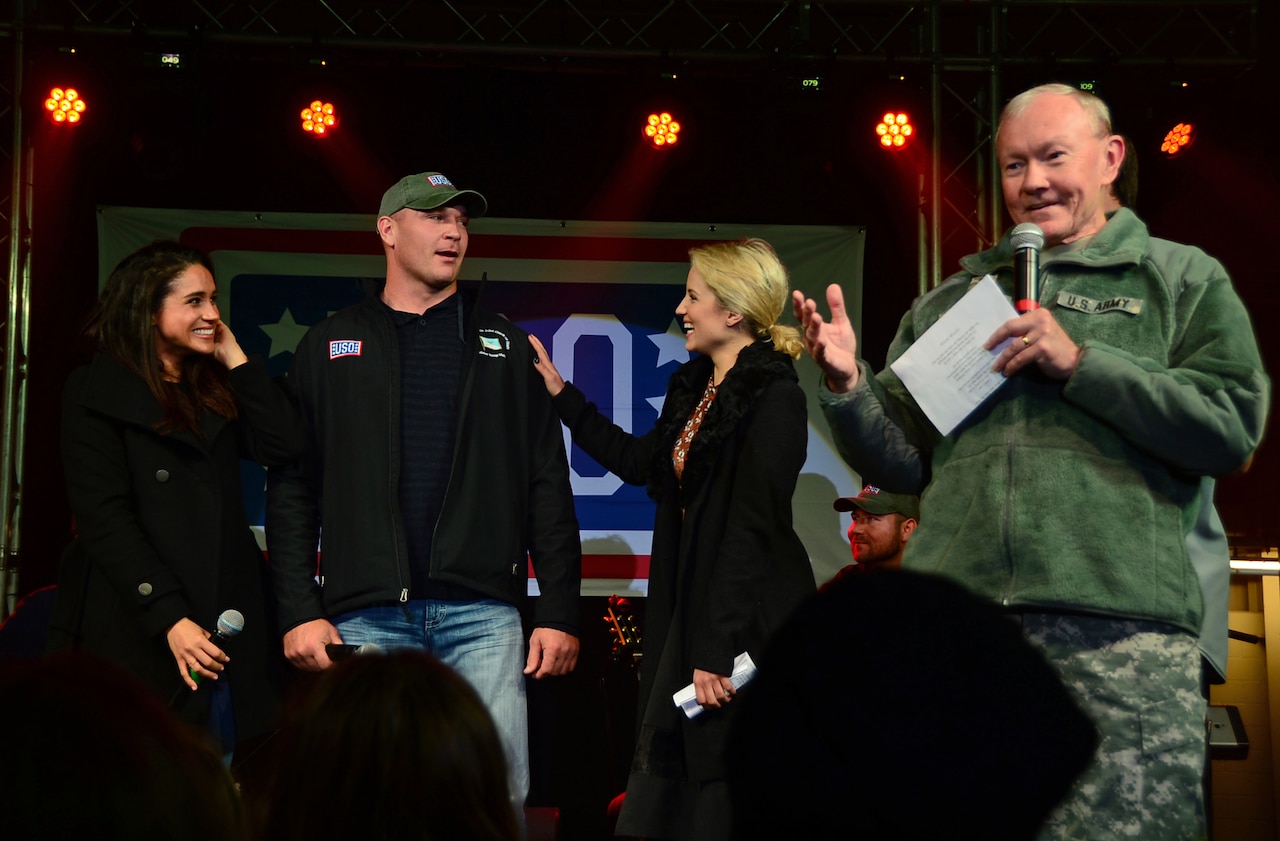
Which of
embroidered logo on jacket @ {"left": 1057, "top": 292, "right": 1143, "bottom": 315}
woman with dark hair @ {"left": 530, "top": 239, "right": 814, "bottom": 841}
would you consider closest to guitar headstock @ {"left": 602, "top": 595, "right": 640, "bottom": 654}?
woman with dark hair @ {"left": 530, "top": 239, "right": 814, "bottom": 841}

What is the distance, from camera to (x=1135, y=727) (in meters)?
1.85

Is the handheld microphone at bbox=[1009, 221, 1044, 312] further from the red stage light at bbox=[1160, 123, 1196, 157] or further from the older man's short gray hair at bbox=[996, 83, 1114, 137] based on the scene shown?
the red stage light at bbox=[1160, 123, 1196, 157]

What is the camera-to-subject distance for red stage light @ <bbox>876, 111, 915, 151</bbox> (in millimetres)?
6117

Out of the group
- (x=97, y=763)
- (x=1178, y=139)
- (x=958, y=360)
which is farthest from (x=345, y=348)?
(x=1178, y=139)

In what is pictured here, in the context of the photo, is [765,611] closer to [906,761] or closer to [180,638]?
[180,638]

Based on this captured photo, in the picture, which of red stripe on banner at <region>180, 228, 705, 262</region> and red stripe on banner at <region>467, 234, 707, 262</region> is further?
red stripe on banner at <region>467, 234, 707, 262</region>

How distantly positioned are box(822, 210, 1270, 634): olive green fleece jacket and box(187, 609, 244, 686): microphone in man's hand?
5.50ft

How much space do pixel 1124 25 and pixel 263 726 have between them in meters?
6.23

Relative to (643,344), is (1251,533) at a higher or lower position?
lower

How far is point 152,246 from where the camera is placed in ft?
11.2

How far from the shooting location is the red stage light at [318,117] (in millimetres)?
6094

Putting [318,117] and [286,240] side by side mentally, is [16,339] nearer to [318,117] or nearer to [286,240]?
[286,240]

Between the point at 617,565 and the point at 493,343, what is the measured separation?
101 inches

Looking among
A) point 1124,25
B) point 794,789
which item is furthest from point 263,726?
point 1124,25
